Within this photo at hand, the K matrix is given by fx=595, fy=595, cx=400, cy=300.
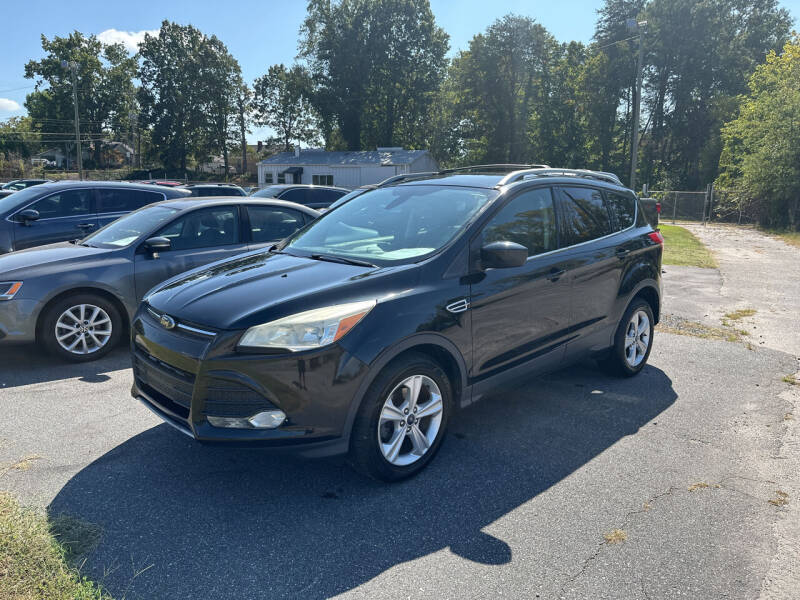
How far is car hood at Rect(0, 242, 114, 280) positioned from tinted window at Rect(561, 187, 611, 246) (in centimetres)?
450

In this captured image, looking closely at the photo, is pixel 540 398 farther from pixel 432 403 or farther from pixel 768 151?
pixel 768 151

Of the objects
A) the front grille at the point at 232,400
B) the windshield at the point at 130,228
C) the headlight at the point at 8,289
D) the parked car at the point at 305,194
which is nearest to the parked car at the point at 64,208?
the windshield at the point at 130,228

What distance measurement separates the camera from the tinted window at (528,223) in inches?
161

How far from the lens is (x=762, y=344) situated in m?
6.98

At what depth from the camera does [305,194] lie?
52.1 feet

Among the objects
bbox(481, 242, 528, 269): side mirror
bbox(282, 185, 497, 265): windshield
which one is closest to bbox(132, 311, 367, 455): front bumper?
bbox(282, 185, 497, 265): windshield

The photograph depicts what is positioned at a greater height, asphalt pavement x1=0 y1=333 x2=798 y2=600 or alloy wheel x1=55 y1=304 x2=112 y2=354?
alloy wheel x1=55 y1=304 x2=112 y2=354

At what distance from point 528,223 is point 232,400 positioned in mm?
2461

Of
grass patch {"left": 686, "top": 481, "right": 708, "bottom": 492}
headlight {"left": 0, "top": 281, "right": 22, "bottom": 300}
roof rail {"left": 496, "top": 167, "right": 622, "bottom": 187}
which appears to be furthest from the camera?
headlight {"left": 0, "top": 281, "right": 22, "bottom": 300}

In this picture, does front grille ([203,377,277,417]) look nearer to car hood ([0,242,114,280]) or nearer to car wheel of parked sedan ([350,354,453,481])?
car wheel of parked sedan ([350,354,453,481])

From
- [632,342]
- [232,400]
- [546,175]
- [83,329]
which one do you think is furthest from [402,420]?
[83,329]

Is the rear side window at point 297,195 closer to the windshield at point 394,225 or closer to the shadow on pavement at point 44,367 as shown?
the shadow on pavement at point 44,367

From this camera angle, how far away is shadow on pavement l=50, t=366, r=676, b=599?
2.69 metres

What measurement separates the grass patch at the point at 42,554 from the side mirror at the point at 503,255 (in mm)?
2630
